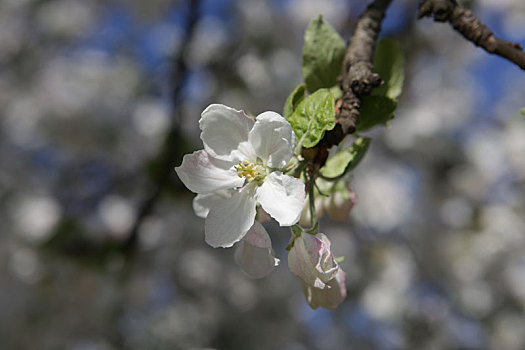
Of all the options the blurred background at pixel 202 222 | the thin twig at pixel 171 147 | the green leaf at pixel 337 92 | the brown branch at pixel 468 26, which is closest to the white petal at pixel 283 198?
the green leaf at pixel 337 92

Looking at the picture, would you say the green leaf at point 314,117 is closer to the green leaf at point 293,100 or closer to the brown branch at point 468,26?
the green leaf at point 293,100

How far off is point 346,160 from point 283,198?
0.09m

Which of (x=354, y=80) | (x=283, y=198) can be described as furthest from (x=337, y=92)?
(x=283, y=198)

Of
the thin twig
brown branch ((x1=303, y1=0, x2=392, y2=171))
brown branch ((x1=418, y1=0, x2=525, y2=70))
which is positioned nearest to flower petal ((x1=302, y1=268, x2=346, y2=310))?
brown branch ((x1=303, y1=0, x2=392, y2=171))

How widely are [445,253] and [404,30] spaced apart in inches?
61.4

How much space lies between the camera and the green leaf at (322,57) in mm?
485

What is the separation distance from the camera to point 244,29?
264 cm

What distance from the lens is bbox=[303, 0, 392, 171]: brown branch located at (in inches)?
16.0

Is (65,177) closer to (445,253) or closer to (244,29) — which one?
(244,29)

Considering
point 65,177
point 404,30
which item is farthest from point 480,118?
point 65,177

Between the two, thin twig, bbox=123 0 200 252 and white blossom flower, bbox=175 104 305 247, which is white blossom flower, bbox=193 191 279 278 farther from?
thin twig, bbox=123 0 200 252

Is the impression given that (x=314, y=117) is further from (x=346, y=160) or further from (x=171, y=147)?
(x=171, y=147)

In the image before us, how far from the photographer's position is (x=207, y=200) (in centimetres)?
46

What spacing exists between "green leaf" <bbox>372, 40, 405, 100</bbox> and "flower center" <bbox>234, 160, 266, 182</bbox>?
152 millimetres
